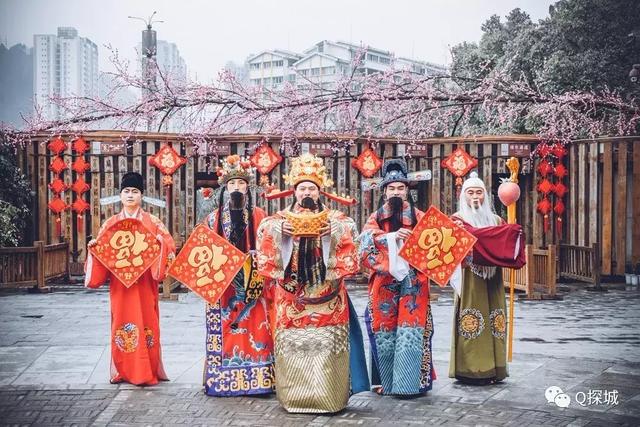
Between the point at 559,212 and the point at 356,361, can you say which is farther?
the point at 559,212

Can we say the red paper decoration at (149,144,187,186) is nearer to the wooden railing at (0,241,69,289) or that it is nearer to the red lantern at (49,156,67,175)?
the red lantern at (49,156,67,175)

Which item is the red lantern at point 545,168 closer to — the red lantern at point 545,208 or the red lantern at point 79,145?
the red lantern at point 545,208

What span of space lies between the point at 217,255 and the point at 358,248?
1.03 meters

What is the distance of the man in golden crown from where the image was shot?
215 inches

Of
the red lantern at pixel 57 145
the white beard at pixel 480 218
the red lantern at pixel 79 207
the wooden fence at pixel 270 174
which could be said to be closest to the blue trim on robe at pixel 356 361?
the white beard at pixel 480 218

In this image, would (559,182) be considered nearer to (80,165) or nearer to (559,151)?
(559,151)

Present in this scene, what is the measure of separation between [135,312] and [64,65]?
578 centimetres

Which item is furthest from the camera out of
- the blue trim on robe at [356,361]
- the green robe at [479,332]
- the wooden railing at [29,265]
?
the wooden railing at [29,265]

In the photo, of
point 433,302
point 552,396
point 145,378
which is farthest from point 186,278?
point 433,302

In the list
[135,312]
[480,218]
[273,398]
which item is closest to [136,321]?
[135,312]

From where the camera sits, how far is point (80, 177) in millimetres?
13969

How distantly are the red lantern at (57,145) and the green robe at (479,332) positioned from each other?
933 cm

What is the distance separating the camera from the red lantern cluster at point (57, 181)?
13703 mm

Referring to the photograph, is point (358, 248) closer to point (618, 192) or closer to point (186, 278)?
point (186, 278)
